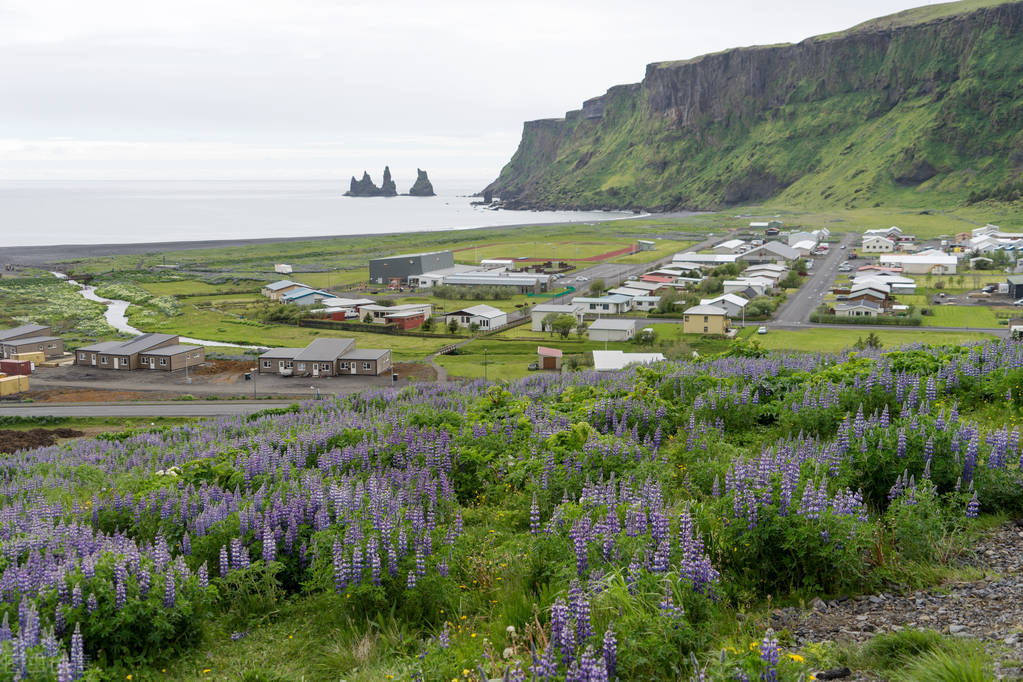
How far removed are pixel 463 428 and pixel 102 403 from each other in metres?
43.8

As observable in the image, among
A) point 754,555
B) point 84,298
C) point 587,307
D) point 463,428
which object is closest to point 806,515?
point 754,555

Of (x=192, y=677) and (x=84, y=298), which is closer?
(x=192, y=677)

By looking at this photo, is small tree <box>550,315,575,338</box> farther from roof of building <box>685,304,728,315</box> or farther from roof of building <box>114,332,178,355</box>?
roof of building <box>114,332,178,355</box>

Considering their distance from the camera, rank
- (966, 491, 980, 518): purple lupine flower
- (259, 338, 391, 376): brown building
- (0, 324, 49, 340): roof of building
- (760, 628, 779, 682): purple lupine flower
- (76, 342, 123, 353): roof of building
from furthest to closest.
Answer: (0, 324, 49, 340): roof of building < (76, 342, 123, 353): roof of building < (259, 338, 391, 376): brown building < (966, 491, 980, 518): purple lupine flower < (760, 628, 779, 682): purple lupine flower

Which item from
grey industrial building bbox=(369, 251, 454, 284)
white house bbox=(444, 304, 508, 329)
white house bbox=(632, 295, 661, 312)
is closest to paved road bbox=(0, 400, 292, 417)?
white house bbox=(444, 304, 508, 329)

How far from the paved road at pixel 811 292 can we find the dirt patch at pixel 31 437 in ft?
200

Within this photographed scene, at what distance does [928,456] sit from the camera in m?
9.82

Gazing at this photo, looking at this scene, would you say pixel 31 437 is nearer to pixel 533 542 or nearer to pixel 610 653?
pixel 533 542

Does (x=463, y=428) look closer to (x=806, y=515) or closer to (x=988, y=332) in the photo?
(x=806, y=515)

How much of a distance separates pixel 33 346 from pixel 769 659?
76.1 meters

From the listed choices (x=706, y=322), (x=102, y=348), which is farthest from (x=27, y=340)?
(x=706, y=322)

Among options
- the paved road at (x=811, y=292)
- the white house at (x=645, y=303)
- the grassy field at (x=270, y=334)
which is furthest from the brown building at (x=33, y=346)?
the paved road at (x=811, y=292)

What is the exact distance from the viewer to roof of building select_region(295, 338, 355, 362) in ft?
198

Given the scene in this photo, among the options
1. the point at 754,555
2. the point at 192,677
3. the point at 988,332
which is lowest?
the point at 988,332
